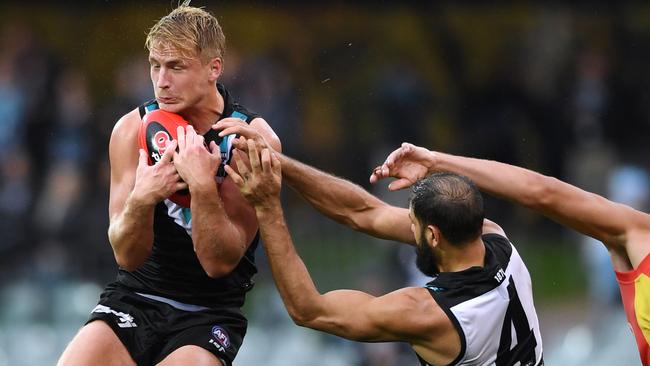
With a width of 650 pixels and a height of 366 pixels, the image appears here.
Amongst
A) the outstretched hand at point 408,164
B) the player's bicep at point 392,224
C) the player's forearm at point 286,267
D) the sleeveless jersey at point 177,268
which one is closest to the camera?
the player's forearm at point 286,267

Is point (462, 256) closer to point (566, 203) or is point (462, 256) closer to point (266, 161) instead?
point (566, 203)

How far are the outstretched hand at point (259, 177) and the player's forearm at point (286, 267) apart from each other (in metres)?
0.05

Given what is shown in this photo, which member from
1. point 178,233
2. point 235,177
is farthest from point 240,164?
point 178,233

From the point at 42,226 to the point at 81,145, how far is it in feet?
3.59

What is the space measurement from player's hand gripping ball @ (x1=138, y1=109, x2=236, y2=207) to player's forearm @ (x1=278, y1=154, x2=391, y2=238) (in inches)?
18.5

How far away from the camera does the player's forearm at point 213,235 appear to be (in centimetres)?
634

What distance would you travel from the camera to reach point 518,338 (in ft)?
21.7

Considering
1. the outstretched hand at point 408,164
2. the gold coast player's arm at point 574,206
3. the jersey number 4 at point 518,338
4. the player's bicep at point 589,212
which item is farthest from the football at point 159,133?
the player's bicep at point 589,212

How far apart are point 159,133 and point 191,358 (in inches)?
46.0

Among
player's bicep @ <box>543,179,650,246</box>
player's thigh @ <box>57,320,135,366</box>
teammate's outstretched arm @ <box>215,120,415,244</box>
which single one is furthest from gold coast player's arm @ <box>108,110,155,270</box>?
player's bicep @ <box>543,179,650,246</box>

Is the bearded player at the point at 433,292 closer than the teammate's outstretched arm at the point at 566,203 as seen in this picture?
Yes

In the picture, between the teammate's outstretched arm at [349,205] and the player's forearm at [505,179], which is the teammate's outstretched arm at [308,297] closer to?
the teammate's outstretched arm at [349,205]

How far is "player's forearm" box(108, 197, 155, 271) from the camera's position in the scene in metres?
6.41

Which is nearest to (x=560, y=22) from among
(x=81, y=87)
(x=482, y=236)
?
(x=81, y=87)
